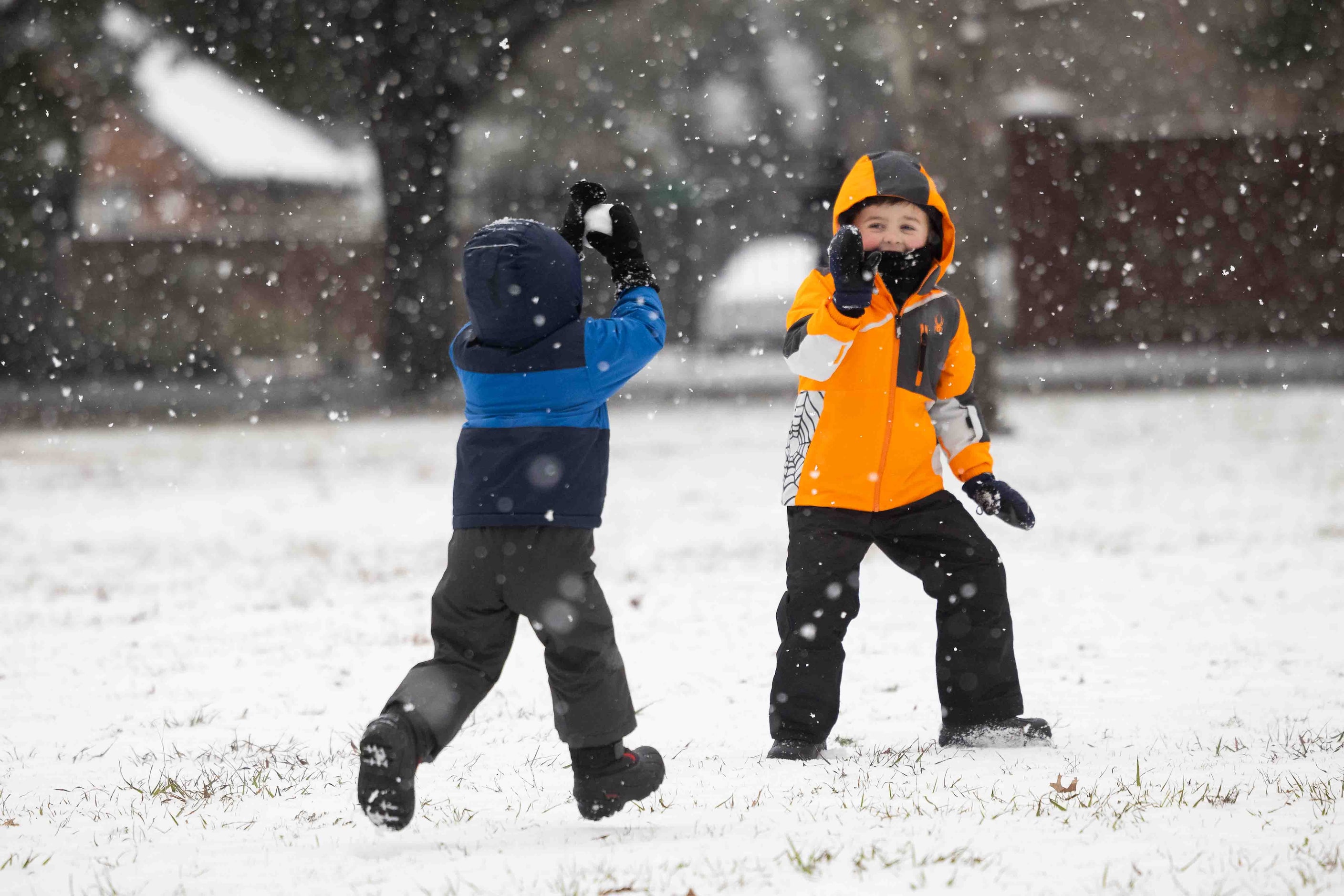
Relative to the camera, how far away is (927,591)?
382 centimetres

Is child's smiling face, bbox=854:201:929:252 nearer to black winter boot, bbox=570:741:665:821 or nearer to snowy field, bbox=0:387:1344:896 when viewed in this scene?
snowy field, bbox=0:387:1344:896

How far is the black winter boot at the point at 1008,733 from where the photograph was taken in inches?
149

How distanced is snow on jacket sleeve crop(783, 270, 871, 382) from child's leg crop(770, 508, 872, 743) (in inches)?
15.8

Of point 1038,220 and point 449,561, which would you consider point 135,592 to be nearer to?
point 449,561

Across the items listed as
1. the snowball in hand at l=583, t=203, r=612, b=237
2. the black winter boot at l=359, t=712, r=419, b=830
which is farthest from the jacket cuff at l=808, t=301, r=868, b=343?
the black winter boot at l=359, t=712, r=419, b=830

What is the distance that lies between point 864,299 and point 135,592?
4.96 m

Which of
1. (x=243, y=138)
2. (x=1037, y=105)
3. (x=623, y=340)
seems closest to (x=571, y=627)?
(x=623, y=340)

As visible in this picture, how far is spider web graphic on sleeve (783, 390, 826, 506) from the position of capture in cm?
376

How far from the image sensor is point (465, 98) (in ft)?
65.9

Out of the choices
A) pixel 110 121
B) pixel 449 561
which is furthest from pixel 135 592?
pixel 110 121

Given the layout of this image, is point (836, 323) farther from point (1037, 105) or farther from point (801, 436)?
point (1037, 105)

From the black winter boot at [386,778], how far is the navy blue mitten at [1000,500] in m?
1.76

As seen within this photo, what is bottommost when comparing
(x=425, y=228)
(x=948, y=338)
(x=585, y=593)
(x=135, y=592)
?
(x=135, y=592)

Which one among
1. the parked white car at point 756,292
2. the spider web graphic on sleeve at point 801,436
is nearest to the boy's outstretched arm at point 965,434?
the spider web graphic on sleeve at point 801,436
